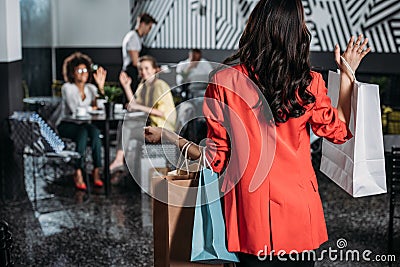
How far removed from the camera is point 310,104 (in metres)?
2.61

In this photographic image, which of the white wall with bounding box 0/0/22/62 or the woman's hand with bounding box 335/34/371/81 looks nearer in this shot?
the woman's hand with bounding box 335/34/371/81

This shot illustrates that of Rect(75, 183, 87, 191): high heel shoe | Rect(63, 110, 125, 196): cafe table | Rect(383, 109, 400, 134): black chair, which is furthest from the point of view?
Rect(383, 109, 400, 134): black chair

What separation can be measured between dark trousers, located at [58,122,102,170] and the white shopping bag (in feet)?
14.7

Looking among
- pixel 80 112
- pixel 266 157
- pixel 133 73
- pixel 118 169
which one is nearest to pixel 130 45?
pixel 133 73

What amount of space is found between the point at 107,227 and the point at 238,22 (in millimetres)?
6637

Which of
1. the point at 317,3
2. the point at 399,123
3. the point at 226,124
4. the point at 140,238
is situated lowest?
the point at 140,238

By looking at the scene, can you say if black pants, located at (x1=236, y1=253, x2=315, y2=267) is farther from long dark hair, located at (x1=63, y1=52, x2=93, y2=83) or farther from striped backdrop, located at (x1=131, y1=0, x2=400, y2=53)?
striped backdrop, located at (x1=131, y1=0, x2=400, y2=53)

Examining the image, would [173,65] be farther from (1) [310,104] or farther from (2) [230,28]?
(1) [310,104]

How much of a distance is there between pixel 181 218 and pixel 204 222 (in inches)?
5.2

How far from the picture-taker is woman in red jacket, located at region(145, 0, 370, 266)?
8.39ft

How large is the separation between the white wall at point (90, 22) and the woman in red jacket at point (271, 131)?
9.29m

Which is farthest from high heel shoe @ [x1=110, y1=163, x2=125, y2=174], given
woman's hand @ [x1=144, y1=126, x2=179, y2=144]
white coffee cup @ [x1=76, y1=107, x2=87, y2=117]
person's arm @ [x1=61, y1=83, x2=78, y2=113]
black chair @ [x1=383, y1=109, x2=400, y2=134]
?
woman's hand @ [x1=144, y1=126, x2=179, y2=144]

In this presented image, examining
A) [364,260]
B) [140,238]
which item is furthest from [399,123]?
[140,238]

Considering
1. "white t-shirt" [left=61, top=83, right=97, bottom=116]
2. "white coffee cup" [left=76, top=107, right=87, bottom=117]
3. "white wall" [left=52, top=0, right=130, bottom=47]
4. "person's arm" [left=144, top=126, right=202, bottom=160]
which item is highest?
"white wall" [left=52, top=0, right=130, bottom=47]
